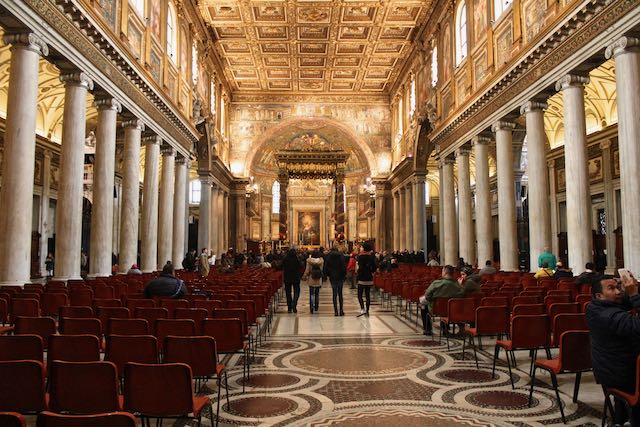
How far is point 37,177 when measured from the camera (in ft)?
79.6

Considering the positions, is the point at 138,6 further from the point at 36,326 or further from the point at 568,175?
the point at 36,326

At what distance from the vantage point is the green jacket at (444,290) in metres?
8.77

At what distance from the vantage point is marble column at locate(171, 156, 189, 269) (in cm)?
2547

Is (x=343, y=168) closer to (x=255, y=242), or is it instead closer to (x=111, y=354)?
(x=255, y=242)

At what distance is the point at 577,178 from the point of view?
13719mm

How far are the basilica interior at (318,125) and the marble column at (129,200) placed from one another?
7 cm

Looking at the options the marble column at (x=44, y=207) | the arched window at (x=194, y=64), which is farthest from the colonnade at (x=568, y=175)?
the marble column at (x=44, y=207)

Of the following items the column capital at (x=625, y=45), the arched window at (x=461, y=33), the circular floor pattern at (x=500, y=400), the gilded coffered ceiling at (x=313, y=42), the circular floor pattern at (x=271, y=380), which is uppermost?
the gilded coffered ceiling at (x=313, y=42)

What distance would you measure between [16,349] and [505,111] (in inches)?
677

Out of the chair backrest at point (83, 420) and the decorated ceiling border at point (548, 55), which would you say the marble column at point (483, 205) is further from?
the chair backrest at point (83, 420)

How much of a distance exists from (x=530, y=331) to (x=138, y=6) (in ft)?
60.1

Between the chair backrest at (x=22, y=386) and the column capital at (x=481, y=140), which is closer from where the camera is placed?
the chair backrest at (x=22, y=386)

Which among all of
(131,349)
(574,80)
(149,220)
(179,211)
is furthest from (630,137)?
(179,211)

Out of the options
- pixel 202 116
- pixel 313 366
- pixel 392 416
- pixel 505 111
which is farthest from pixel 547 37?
pixel 202 116
